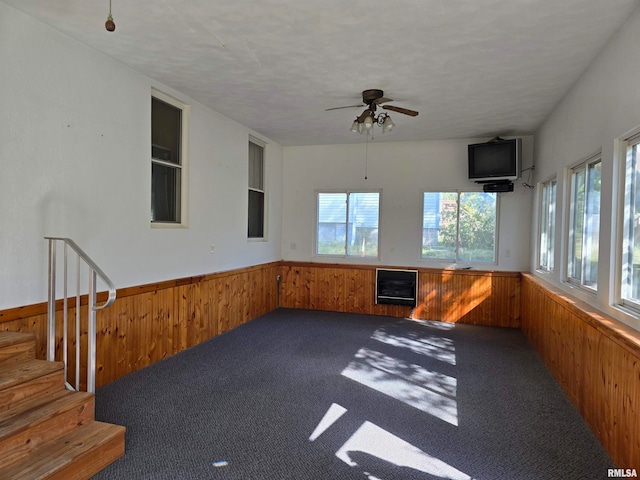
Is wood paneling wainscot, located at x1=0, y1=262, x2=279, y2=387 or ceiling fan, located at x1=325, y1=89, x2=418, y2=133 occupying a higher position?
ceiling fan, located at x1=325, y1=89, x2=418, y2=133

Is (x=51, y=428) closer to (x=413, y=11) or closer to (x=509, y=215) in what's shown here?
(x=413, y=11)

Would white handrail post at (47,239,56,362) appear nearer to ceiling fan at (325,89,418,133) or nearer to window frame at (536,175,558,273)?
ceiling fan at (325,89,418,133)

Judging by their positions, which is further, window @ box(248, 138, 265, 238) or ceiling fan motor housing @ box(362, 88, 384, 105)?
window @ box(248, 138, 265, 238)

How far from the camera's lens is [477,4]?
8.39 feet

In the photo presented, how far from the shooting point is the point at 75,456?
209 centimetres

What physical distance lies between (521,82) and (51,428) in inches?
186

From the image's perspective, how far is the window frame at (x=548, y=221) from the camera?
4.70m

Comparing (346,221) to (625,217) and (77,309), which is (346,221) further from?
(77,309)

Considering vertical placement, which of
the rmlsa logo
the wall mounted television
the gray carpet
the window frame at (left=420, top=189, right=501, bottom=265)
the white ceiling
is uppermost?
the white ceiling

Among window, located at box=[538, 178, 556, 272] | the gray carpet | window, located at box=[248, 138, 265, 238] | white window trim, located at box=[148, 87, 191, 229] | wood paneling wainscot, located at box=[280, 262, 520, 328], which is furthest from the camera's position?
window, located at box=[248, 138, 265, 238]

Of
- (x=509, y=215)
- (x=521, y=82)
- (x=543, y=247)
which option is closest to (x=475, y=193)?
(x=509, y=215)

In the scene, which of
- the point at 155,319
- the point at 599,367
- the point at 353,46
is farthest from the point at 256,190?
the point at 599,367

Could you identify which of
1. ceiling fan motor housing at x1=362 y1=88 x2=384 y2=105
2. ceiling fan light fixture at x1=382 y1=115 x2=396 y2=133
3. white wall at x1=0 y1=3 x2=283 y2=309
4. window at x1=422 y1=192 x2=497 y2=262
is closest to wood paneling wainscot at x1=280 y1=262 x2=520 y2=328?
window at x1=422 y1=192 x2=497 y2=262

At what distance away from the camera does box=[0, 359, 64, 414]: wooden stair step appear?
2182 millimetres
